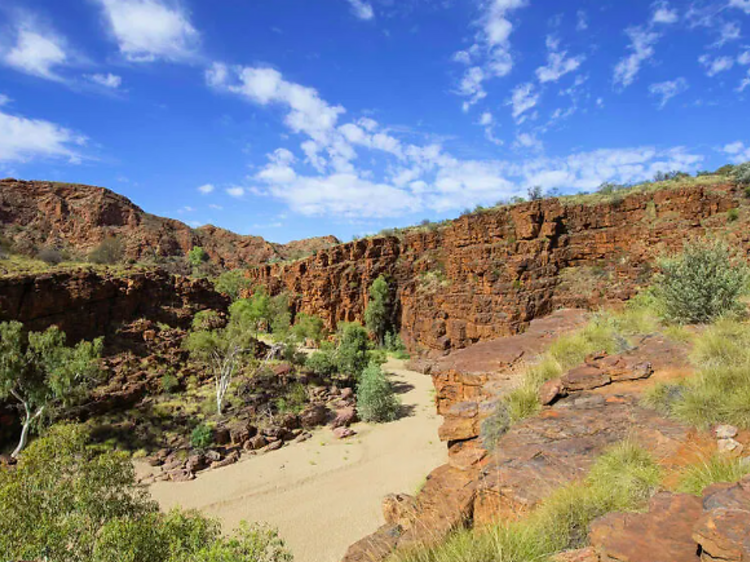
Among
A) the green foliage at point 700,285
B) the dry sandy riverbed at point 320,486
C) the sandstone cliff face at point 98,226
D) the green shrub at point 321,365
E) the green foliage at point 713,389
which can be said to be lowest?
the dry sandy riverbed at point 320,486

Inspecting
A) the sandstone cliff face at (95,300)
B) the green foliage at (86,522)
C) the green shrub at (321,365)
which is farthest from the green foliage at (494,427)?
the sandstone cliff face at (95,300)

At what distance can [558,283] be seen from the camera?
86.3ft

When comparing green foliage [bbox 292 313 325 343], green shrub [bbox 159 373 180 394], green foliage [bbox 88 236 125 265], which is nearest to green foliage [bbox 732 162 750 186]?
green foliage [bbox 292 313 325 343]

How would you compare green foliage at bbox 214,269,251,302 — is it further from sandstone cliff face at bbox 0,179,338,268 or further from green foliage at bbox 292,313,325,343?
green foliage at bbox 292,313,325,343

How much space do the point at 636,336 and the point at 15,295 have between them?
24436 mm

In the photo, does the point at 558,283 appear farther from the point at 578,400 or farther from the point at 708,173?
the point at 578,400

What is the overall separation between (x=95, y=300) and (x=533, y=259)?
27.8m

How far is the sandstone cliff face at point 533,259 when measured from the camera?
23.3 meters

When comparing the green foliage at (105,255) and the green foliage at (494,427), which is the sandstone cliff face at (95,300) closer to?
the green foliage at (105,255)

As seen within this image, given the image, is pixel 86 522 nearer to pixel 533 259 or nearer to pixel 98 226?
pixel 533 259

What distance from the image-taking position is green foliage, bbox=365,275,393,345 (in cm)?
3738

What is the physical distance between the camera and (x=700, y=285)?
20.6 ft

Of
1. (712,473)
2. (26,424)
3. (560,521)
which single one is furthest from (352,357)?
(712,473)

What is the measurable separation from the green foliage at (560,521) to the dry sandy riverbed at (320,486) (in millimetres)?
7644
